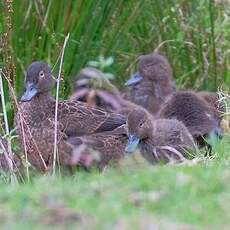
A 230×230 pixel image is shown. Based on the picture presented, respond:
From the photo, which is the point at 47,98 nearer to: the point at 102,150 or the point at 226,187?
the point at 102,150

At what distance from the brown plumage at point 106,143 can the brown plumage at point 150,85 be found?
216 cm

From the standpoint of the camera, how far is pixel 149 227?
13.2 ft

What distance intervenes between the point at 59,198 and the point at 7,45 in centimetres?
420

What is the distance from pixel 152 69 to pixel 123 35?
0.49m

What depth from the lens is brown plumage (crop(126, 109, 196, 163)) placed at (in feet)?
26.2

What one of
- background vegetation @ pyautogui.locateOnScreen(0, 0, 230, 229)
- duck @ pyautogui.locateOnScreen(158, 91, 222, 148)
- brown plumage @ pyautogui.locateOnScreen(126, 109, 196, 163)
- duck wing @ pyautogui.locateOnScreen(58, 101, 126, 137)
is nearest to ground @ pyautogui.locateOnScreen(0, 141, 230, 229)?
background vegetation @ pyautogui.locateOnScreen(0, 0, 230, 229)

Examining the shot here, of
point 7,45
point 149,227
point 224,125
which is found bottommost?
point 224,125

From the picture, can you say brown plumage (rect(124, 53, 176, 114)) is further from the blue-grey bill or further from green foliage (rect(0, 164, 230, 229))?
green foliage (rect(0, 164, 230, 229))

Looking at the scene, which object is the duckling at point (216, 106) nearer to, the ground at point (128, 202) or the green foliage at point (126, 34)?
the green foliage at point (126, 34)

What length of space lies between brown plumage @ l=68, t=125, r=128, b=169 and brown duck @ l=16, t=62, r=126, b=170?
0.06m

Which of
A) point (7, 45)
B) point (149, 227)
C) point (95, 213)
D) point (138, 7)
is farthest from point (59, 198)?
point (138, 7)

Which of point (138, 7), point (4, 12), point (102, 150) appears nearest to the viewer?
point (102, 150)

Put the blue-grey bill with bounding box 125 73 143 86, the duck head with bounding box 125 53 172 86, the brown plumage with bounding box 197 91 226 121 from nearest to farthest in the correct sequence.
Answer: the brown plumage with bounding box 197 91 226 121 → the duck head with bounding box 125 53 172 86 → the blue-grey bill with bounding box 125 73 143 86

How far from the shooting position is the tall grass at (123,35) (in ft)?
31.6
